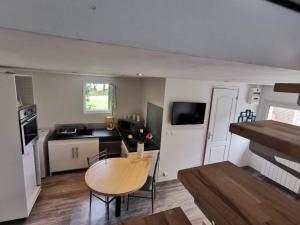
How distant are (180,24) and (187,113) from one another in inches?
107

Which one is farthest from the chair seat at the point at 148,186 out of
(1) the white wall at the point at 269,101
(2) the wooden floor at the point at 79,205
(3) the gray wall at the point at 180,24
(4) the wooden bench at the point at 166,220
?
(1) the white wall at the point at 269,101

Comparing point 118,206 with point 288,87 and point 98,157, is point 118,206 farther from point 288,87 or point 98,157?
point 288,87

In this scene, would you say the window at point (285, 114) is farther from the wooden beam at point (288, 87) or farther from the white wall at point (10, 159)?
the white wall at point (10, 159)

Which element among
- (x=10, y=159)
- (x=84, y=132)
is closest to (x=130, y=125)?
(x=84, y=132)

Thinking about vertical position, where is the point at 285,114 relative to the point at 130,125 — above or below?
above

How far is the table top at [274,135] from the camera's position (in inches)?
16.0

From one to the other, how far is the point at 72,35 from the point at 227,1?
0.45 m

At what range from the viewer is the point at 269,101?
3625 mm

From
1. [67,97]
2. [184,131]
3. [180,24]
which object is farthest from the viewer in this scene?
[67,97]

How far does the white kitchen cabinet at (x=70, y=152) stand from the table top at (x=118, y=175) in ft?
3.35

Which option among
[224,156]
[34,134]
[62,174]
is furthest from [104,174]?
[224,156]

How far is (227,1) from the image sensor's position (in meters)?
0.48

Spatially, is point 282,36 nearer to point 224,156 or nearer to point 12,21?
point 12,21

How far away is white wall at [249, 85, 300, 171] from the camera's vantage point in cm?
328
